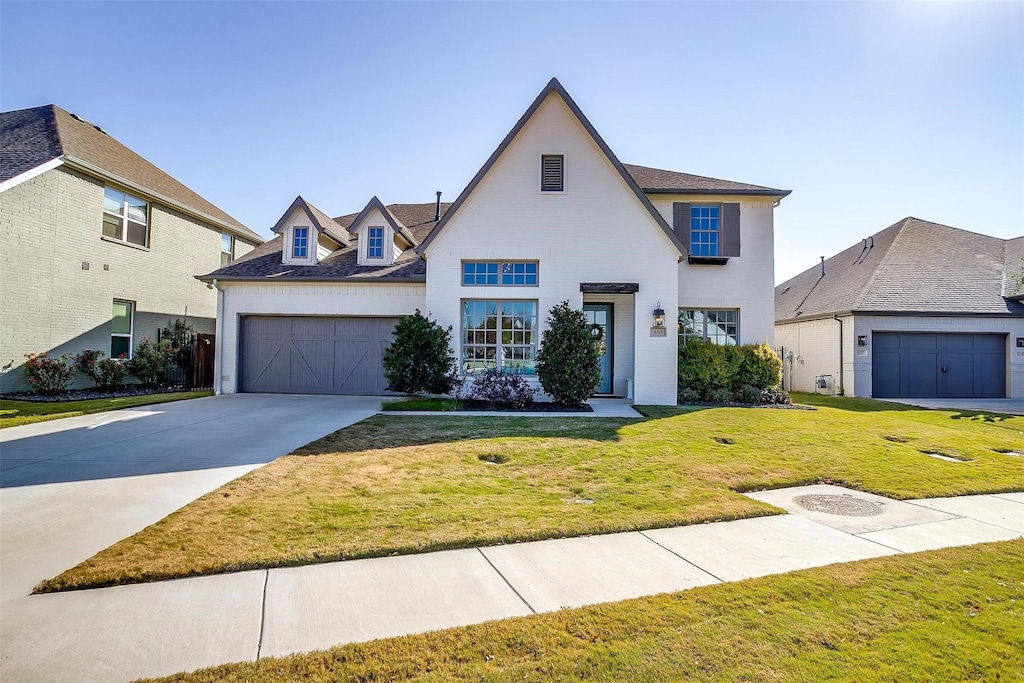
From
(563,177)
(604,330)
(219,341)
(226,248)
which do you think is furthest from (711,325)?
(226,248)

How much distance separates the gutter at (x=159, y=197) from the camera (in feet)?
46.9

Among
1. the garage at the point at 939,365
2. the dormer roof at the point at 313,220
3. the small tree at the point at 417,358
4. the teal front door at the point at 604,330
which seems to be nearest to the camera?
the small tree at the point at 417,358

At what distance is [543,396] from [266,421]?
21.1 ft

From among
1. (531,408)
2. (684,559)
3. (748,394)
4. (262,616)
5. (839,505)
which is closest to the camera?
(262,616)

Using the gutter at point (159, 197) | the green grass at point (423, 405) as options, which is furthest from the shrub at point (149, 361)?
the green grass at point (423, 405)

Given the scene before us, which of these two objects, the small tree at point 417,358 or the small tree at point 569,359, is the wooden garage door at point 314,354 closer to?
the small tree at point 417,358

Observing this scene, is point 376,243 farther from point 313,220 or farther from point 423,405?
point 423,405

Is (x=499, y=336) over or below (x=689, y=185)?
below

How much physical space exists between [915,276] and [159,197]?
2662cm

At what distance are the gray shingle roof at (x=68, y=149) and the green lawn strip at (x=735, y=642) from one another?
17.1 m

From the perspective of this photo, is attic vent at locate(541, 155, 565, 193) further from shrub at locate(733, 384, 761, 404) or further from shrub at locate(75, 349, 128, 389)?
shrub at locate(75, 349, 128, 389)

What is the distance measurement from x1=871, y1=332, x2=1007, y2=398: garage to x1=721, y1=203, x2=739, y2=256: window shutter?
21.0 ft

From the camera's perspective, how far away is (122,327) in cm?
1605

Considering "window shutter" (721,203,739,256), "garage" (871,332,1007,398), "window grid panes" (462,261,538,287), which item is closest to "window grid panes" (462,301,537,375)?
"window grid panes" (462,261,538,287)
